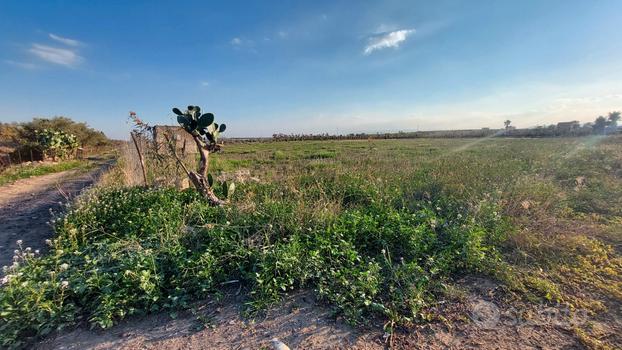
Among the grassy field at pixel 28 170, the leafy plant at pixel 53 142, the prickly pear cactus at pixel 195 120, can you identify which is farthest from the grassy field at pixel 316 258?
the leafy plant at pixel 53 142

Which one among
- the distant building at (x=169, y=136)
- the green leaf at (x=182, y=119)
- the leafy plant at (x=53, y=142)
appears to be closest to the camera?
the green leaf at (x=182, y=119)

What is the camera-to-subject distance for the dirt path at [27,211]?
159 inches

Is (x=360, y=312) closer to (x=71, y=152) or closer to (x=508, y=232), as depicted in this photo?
(x=508, y=232)

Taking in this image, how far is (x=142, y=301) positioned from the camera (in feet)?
8.17

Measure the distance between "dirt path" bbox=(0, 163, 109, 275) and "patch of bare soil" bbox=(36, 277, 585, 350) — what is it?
2342 mm

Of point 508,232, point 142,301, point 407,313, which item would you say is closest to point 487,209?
point 508,232

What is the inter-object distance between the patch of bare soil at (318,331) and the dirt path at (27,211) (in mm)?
2342

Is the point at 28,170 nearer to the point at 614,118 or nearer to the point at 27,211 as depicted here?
the point at 27,211

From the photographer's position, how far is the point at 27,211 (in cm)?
577

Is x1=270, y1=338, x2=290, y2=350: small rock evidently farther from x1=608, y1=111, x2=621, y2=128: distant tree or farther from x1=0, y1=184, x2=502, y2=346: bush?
x1=608, y1=111, x2=621, y2=128: distant tree

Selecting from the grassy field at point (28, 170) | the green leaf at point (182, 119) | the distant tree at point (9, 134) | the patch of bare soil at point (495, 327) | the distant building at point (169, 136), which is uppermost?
the distant tree at point (9, 134)

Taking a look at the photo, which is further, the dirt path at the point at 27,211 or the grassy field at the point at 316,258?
the dirt path at the point at 27,211

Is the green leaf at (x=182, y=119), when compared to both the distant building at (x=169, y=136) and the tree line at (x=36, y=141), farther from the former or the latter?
the tree line at (x=36, y=141)

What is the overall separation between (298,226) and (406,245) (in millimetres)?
1449
